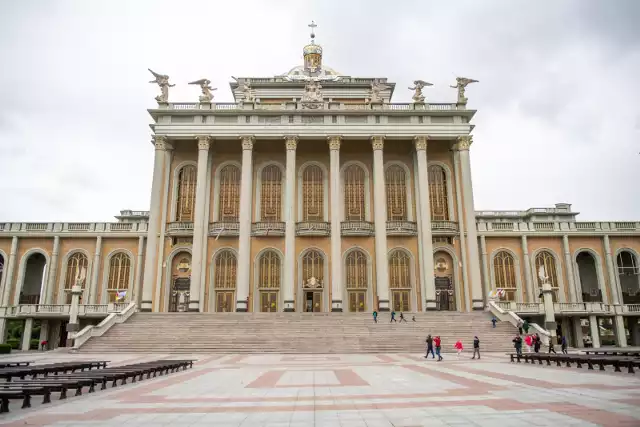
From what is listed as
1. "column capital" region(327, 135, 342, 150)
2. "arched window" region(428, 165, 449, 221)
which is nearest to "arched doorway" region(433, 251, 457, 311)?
"arched window" region(428, 165, 449, 221)

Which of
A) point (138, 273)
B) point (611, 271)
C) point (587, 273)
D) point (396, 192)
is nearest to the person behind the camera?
point (138, 273)

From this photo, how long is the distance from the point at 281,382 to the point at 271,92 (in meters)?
37.4

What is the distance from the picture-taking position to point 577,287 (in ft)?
137

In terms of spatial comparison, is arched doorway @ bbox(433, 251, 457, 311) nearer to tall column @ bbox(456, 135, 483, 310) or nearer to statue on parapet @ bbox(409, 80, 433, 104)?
tall column @ bbox(456, 135, 483, 310)

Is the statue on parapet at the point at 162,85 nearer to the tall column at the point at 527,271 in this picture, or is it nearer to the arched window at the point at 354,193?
the arched window at the point at 354,193

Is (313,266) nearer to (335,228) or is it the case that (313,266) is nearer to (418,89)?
(335,228)

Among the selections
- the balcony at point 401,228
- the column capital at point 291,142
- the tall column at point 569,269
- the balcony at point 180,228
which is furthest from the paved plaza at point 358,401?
the tall column at point 569,269

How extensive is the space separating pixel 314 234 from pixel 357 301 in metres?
6.55

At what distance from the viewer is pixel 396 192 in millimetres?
42188

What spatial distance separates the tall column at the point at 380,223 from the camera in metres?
37.3

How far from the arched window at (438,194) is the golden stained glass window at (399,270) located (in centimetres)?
428

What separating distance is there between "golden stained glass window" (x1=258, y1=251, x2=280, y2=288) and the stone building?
12 centimetres

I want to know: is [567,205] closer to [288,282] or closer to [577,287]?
[577,287]

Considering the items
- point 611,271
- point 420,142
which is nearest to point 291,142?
point 420,142
